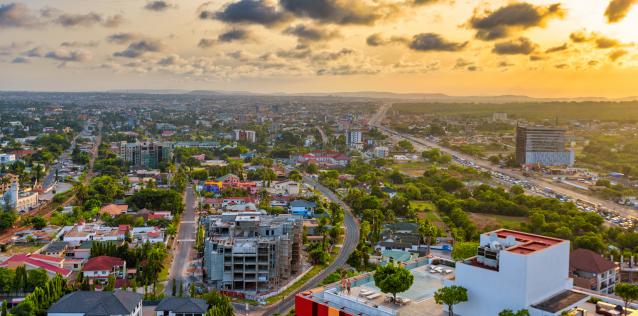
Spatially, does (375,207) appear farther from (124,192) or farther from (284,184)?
(124,192)

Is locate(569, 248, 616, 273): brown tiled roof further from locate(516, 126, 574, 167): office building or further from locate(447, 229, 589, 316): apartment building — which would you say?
locate(516, 126, 574, 167): office building

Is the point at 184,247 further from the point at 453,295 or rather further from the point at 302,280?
the point at 453,295

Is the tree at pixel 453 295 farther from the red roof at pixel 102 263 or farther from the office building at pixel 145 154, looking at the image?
the office building at pixel 145 154

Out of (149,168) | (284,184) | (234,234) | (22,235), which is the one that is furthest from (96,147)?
(234,234)

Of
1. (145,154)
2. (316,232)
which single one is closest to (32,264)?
(316,232)

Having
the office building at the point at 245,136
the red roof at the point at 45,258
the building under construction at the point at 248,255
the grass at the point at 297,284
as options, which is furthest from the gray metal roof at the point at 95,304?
the office building at the point at 245,136

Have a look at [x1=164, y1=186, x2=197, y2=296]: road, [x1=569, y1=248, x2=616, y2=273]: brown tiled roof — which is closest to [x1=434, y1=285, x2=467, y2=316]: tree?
[x1=569, y1=248, x2=616, y2=273]: brown tiled roof
